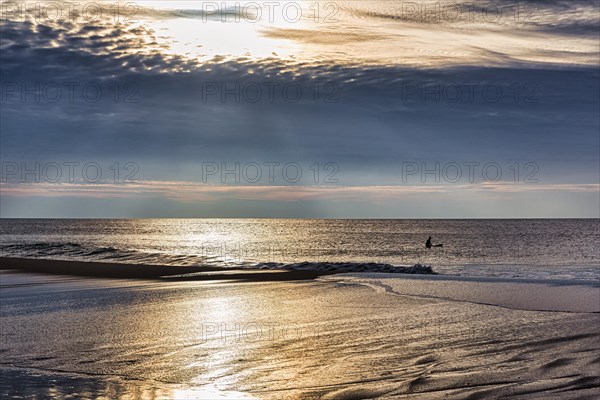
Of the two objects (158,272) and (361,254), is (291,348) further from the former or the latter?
(361,254)

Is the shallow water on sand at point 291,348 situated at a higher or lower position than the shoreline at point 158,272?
higher

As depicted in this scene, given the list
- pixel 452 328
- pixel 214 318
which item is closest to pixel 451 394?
pixel 452 328

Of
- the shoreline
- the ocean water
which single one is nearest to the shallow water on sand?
the shoreline

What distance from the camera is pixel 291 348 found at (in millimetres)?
13250

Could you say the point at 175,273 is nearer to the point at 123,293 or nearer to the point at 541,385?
the point at 123,293

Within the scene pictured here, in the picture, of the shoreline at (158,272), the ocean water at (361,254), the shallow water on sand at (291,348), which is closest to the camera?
the shallow water on sand at (291,348)

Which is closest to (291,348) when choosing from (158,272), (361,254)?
(158,272)

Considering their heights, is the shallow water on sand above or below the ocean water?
above

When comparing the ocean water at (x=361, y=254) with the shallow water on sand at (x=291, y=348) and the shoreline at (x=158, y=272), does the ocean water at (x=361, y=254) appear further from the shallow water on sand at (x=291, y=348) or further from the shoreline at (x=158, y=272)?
the shallow water on sand at (x=291, y=348)

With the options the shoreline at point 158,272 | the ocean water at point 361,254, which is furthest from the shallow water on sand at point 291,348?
the ocean water at point 361,254

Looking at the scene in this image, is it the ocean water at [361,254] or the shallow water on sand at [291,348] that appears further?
the ocean water at [361,254]

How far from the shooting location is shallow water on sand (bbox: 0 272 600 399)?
10289mm

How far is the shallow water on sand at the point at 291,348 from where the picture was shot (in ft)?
33.8

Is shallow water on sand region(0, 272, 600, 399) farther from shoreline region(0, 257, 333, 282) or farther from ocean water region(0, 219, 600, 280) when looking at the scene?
ocean water region(0, 219, 600, 280)
